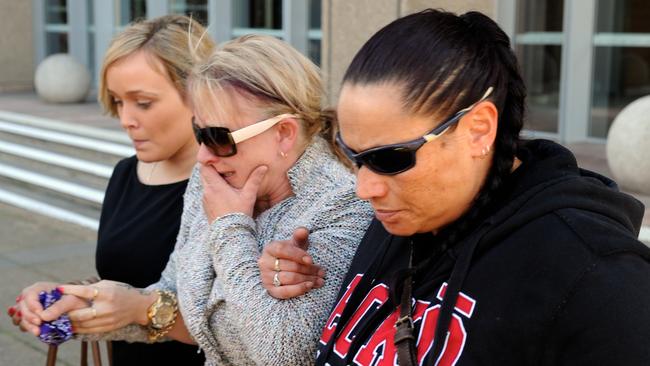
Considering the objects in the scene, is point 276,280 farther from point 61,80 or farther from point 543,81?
point 61,80

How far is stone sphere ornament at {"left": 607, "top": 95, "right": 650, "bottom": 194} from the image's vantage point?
6.23 metres

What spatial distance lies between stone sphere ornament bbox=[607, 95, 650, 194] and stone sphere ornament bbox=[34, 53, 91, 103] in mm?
8860

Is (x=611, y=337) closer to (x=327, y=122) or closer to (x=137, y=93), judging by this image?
(x=327, y=122)

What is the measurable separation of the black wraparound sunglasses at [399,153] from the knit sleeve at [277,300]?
0.52 metres

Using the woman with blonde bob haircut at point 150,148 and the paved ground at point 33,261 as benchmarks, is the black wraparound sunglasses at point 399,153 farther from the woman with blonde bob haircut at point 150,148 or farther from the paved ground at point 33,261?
the paved ground at point 33,261

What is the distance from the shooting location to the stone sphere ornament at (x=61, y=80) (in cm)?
1315

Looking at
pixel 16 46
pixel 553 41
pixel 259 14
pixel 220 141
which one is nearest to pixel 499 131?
pixel 220 141

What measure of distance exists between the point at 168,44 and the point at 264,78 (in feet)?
3.07

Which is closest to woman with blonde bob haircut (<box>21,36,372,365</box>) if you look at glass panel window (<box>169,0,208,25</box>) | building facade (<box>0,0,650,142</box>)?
building facade (<box>0,0,650,142</box>)

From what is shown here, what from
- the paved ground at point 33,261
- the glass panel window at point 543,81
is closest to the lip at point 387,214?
the paved ground at point 33,261

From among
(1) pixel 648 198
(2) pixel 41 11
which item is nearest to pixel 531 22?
(1) pixel 648 198

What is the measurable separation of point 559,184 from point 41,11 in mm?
15760

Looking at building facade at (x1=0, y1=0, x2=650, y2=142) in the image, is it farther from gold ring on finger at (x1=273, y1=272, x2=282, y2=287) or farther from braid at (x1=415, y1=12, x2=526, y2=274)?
braid at (x1=415, y1=12, x2=526, y2=274)

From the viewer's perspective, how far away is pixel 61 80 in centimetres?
→ 1318
